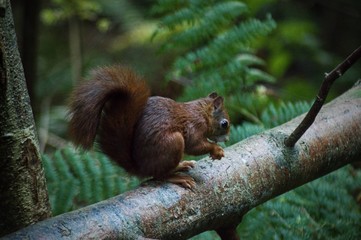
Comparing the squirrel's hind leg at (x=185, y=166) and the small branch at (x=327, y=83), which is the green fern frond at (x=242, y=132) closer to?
the squirrel's hind leg at (x=185, y=166)

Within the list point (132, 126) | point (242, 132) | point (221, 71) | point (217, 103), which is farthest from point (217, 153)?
point (221, 71)

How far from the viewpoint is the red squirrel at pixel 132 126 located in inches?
59.8

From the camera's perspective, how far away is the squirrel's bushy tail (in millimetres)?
1511

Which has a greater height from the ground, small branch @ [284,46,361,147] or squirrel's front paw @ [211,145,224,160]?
small branch @ [284,46,361,147]

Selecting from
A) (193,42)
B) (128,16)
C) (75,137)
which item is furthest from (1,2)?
(128,16)

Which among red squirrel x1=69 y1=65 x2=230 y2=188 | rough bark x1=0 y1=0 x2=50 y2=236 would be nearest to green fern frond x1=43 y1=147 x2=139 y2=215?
red squirrel x1=69 y1=65 x2=230 y2=188

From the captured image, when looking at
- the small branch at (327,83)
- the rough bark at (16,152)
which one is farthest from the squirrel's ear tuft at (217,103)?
the rough bark at (16,152)

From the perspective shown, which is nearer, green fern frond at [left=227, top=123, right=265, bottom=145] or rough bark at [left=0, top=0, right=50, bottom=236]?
rough bark at [left=0, top=0, right=50, bottom=236]

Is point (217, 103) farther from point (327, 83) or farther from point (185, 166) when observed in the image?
point (327, 83)

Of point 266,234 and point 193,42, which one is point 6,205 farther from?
point 193,42

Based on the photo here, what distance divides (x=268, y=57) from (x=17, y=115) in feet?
12.2

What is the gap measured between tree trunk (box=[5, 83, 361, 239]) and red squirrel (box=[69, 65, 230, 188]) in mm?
67

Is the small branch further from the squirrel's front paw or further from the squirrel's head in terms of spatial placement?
the squirrel's head

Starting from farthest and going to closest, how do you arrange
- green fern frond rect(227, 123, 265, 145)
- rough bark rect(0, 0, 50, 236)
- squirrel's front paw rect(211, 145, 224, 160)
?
green fern frond rect(227, 123, 265, 145), squirrel's front paw rect(211, 145, 224, 160), rough bark rect(0, 0, 50, 236)
